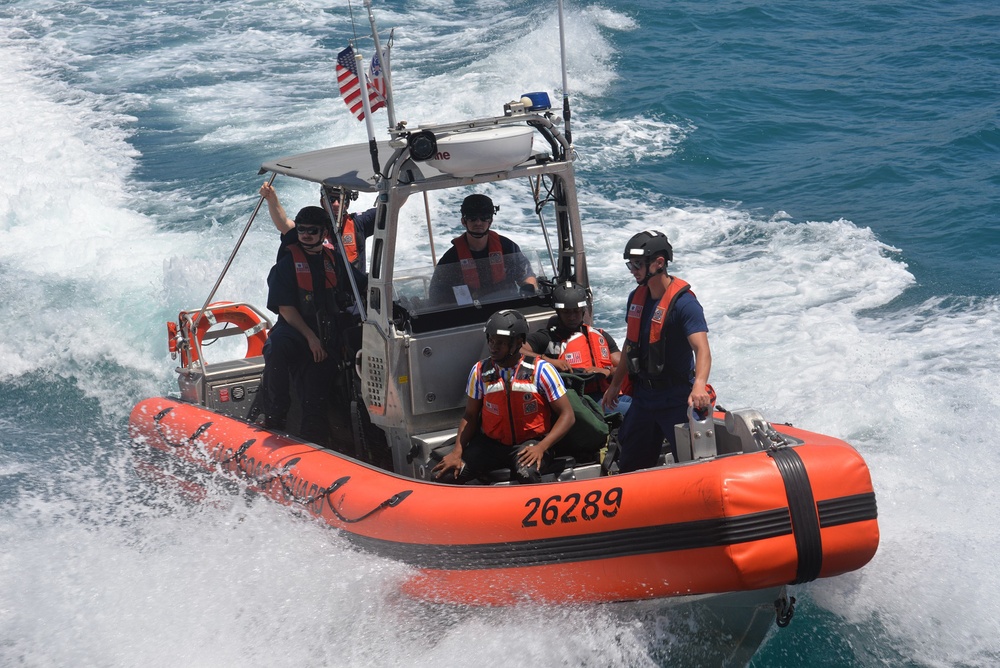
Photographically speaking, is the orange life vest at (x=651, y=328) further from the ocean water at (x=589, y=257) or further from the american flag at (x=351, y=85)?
the american flag at (x=351, y=85)

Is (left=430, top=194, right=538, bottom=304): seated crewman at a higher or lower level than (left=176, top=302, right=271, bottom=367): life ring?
higher

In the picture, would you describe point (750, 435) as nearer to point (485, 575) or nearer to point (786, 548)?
point (786, 548)

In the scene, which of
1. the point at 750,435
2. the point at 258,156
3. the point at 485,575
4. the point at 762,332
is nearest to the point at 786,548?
the point at 750,435

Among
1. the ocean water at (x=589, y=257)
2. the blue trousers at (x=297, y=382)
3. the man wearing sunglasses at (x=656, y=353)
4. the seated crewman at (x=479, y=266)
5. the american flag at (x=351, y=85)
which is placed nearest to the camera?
the man wearing sunglasses at (x=656, y=353)

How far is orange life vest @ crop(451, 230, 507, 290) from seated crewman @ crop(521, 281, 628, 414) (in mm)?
309

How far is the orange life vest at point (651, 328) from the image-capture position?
191 inches

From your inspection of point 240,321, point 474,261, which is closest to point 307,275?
point 474,261

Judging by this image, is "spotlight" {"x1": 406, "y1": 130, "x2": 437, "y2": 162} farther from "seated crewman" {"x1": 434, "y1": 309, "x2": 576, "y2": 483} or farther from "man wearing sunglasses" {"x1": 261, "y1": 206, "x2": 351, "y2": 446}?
"man wearing sunglasses" {"x1": 261, "y1": 206, "x2": 351, "y2": 446}

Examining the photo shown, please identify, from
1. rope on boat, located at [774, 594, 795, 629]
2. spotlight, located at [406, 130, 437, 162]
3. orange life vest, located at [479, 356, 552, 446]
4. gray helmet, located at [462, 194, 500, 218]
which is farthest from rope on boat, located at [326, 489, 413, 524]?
rope on boat, located at [774, 594, 795, 629]

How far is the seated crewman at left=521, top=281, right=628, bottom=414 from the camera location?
561cm

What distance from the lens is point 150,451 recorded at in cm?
703

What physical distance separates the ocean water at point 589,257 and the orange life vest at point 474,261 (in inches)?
58.9

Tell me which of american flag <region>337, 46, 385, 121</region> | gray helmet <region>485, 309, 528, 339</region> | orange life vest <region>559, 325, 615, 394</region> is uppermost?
american flag <region>337, 46, 385, 121</region>

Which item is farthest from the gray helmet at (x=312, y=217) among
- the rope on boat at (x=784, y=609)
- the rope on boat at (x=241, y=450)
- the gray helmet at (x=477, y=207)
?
the rope on boat at (x=784, y=609)
